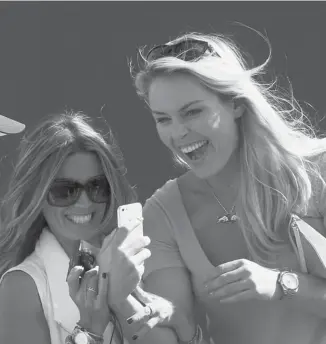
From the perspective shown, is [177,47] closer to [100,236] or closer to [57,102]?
[100,236]

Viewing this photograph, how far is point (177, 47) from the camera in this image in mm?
1958

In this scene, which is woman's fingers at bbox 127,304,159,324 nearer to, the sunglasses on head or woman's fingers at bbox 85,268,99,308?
woman's fingers at bbox 85,268,99,308

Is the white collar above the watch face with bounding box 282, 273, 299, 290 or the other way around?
above

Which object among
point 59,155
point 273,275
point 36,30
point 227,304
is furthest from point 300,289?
point 36,30

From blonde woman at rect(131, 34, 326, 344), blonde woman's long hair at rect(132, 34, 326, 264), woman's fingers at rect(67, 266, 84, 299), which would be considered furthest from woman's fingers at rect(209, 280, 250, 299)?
woman's fingers at rect(67, 266, 84, 299)

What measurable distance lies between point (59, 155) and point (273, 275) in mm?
817

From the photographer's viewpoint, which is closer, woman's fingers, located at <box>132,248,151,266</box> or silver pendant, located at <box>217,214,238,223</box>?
woman's fingers, located at <box>132,248,151,266</box>

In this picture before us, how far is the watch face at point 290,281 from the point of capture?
1.77 metres

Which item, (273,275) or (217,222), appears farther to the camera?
(217,222)

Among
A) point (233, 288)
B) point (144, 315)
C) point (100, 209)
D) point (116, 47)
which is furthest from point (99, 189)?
point (116, 47)

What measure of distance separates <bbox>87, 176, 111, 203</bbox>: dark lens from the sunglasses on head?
45 centimetres

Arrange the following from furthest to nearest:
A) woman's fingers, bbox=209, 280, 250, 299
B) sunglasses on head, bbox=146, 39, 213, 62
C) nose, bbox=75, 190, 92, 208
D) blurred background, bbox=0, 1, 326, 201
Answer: blurred background, bbox=0, 1, 326, 201, nose, bbox=75, 190, 92, 208, sunglasses on head, bbox=146, 39, 213, 62, woman's fingers, bbox=209, 280, 250, 299

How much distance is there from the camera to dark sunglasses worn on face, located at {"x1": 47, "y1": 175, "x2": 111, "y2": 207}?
2.12 meters

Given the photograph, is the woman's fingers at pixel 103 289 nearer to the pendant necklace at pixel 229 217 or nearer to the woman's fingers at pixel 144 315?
the woman's fingers at pixel 144 315
